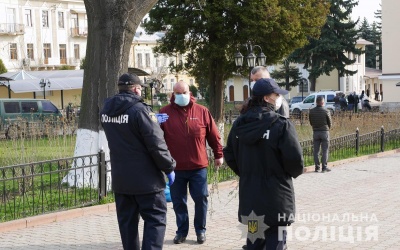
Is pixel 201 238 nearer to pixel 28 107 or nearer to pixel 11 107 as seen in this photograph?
pixel 11 107

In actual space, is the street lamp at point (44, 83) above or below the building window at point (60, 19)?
below

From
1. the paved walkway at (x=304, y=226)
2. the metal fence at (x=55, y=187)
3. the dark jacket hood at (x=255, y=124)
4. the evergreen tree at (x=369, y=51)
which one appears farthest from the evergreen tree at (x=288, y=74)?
the dark jacket hood at (x=255, y=124)

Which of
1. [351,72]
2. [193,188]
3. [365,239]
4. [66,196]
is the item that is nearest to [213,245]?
[193,188]

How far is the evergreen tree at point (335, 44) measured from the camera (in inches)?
2142

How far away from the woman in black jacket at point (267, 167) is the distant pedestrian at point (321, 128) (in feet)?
32.0

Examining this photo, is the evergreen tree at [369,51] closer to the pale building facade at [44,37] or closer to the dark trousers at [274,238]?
the pale building facade at [44,37]

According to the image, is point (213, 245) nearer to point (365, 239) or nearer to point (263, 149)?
point (365, 239)

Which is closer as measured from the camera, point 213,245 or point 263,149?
point 263,149

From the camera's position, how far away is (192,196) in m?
7.78

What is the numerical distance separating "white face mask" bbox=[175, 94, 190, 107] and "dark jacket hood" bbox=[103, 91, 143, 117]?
60.1 inches

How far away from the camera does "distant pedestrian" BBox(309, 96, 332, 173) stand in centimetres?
1499

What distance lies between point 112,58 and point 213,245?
516cm

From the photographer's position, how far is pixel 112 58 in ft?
38.4

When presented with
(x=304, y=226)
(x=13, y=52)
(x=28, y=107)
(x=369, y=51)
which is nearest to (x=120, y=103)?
(x=304, y=226)
